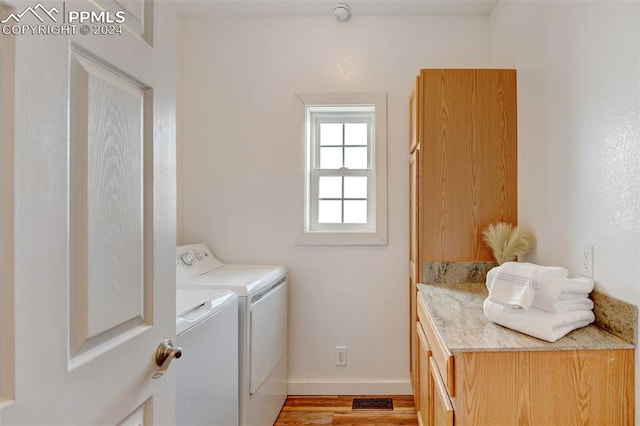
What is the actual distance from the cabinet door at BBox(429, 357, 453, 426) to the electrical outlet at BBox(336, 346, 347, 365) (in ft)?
3.62

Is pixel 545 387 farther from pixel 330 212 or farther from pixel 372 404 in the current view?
pixel 330 212

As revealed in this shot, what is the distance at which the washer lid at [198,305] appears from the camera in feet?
4.06

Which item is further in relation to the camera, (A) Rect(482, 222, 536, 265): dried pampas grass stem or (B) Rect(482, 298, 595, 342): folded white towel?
(A) Rect(482, 222, 536, 265): dried pampas grass stem

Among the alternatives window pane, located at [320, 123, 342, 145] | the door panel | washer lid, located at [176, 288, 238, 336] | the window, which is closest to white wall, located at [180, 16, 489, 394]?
the window

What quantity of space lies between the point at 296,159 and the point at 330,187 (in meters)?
0.33

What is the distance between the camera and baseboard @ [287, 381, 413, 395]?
2.55 metres

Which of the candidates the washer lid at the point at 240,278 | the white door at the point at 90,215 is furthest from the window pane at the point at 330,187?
the white door at the point at 90,215

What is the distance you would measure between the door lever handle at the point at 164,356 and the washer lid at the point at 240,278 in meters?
0.87

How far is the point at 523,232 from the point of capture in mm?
1857

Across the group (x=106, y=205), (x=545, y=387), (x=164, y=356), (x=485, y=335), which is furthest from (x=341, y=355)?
(x=106, y=205)

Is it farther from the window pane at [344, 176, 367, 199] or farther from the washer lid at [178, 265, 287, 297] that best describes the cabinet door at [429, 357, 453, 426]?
the window pane at [344, 176, 367, 199]

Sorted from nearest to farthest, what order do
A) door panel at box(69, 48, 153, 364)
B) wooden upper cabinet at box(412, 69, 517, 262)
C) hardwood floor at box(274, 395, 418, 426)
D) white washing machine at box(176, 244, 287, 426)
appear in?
1. door panel at box(69, 48, 153, 364)
2. white washing machine at box(176, 244, 287, 426)
3. wooden upper cabinet at box(412, 69, 517, 262)
4. hardwood floor at box(274, 395, 418, 426)

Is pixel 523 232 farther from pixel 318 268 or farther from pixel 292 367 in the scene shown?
pixel 292 367

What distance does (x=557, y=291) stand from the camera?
3.89 feet
